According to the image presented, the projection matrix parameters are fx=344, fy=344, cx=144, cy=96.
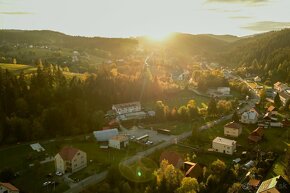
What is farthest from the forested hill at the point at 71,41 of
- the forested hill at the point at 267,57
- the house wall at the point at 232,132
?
the house wall at the point at 232,132

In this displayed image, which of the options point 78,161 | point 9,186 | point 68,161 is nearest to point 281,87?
point 78,161

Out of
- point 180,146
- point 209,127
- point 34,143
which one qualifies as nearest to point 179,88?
point 209,127

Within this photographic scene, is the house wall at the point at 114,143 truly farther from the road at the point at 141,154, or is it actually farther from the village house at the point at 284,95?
the village house at the point at 284,95

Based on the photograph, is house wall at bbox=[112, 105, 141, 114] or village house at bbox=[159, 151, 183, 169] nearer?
village house at bbox=[159, 151, 183, 169]

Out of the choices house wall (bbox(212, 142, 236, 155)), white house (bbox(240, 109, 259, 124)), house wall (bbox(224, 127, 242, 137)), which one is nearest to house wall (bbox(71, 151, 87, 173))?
house wall (bbox(212, 142, 236, 155))

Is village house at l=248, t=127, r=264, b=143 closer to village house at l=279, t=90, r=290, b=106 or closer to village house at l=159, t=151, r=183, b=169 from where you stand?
village house at l=159, t=151, r=183, b=169
